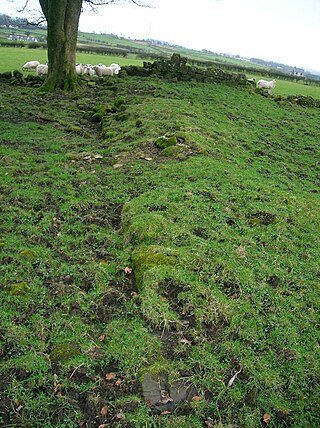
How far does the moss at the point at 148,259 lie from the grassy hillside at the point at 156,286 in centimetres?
2

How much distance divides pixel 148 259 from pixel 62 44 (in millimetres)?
14701

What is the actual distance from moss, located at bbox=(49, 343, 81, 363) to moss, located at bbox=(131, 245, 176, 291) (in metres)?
1.26

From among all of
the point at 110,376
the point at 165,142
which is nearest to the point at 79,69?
the point at 165,142

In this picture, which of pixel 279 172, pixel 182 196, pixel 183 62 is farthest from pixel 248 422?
pixel 183 62

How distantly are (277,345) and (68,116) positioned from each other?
11240 mm

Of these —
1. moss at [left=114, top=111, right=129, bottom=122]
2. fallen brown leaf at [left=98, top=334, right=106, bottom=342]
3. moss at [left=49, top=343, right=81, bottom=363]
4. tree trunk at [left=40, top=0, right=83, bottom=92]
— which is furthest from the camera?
tree trunk at [left=40, top=0, right=83, bottom=92]

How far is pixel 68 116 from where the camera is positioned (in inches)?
534

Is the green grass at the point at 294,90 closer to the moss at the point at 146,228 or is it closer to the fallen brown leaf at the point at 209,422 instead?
the moss at the point at 146,228

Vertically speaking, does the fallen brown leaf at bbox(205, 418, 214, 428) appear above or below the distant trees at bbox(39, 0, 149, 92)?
below

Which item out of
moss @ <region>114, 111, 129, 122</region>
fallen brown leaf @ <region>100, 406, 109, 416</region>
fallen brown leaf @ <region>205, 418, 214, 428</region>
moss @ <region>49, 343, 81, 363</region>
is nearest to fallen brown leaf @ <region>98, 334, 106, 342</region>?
moss @ <region>49, 343, 81, 363</region>

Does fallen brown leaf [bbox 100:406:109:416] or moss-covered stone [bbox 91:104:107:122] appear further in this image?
moss-covered stone [bbox 91:104:107:122]

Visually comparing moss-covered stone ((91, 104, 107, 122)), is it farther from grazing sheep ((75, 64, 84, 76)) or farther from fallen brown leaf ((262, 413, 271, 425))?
fallen brown leaf ((262, 413, 271, 425))

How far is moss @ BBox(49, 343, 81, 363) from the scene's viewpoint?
13.3 feet

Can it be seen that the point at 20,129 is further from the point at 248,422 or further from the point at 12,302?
the point at 248,422
